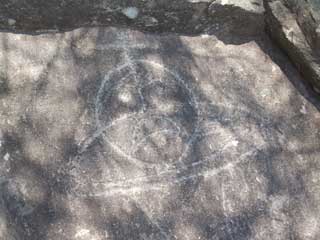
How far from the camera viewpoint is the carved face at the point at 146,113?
175cm

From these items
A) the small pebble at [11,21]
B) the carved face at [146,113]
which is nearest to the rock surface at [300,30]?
the carved face at [146,113]

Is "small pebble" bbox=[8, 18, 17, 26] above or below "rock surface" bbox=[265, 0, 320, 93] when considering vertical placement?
below

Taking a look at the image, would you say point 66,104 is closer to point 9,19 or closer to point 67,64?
point 67,64

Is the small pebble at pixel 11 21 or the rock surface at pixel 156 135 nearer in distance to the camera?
the rock surface at pixel 156 135

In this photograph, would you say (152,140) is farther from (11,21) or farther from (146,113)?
(11,21)

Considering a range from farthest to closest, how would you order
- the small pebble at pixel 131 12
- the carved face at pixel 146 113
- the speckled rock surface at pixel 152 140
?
the small pebble at pixel 131 12 < the carved face at pixel 146 113 < the speckled rock surface at pixel 152 140

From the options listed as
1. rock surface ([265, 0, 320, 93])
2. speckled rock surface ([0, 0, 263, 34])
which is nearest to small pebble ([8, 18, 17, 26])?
speckled rock surface ([0, 0, 263, 34])

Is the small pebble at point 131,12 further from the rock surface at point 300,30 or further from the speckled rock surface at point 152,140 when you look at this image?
the rock surface at point 300,30

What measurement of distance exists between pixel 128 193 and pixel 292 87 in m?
0.79

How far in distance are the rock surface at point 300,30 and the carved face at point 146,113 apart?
0.43 metres

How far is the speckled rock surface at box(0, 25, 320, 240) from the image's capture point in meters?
1.65

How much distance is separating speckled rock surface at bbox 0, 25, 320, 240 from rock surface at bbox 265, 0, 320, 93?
73mm

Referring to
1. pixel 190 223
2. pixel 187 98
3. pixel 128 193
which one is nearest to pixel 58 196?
pixel 128 193

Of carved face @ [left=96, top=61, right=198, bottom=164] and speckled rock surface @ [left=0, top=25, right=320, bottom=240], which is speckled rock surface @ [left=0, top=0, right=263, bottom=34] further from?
carved face @ [left=96, top=61, right=198, bottom=164]
